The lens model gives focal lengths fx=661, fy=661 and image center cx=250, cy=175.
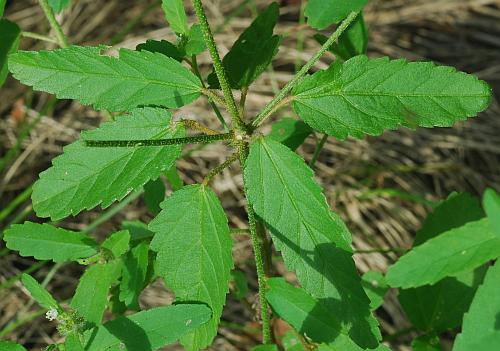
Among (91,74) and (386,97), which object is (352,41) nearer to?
(386,97)

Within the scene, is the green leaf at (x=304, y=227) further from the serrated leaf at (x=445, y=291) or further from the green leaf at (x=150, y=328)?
the serrated leaf at (x=445, y=291)

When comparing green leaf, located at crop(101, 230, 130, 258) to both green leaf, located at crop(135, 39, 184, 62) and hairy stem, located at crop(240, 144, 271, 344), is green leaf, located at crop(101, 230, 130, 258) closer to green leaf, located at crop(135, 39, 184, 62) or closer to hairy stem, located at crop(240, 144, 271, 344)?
hairy stem, located at crop(240, 144, 271, 344)

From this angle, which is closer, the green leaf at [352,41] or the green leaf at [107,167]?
the green leaf at [107,167]

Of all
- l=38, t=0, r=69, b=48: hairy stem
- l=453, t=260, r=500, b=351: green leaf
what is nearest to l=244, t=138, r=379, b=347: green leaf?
l=453, t=260, r=500, b=351: green leaf

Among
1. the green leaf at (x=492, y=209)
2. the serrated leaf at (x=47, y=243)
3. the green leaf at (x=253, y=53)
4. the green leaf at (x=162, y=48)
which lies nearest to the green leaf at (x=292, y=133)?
the green leaf at (x=253, y=53)

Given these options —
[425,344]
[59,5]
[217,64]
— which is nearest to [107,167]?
[217,64]

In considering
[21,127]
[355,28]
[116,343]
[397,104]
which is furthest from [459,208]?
[21,127]
